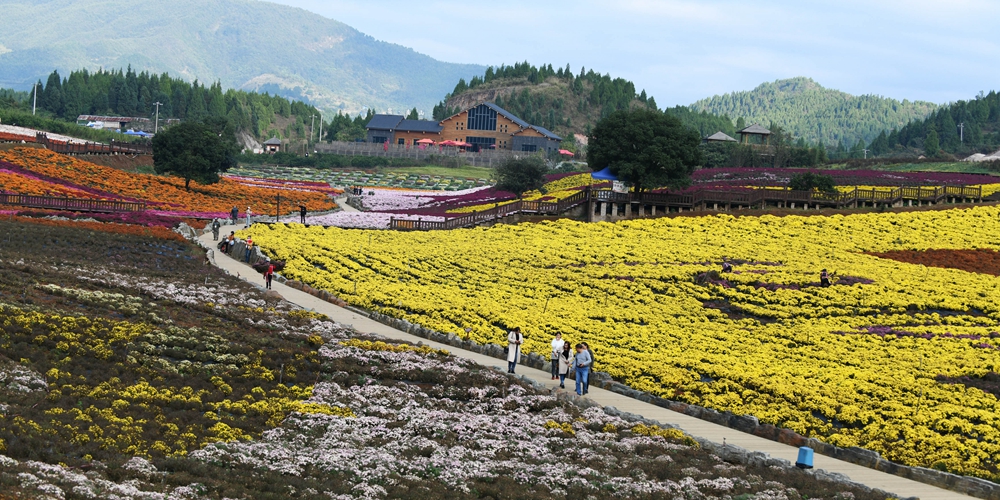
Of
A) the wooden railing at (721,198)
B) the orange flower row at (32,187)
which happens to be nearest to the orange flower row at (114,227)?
the orange flower row at (32,187)

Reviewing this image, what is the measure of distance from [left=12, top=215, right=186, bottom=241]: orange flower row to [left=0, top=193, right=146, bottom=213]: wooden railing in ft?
19.2

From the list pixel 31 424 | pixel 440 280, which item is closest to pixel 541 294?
pixel 440 280

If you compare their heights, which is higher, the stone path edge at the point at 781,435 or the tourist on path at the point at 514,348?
the tourist on path at the point at 514,348

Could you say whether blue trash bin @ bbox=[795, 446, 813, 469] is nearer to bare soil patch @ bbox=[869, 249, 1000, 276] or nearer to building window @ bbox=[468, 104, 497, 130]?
bare soil patch @ bbox=[869, 249, 1000, 276]

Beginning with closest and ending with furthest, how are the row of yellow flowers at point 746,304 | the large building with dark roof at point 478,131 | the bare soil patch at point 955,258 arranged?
the row of yellow flowers at point 746,304, the bare soil patch at point 955,258, the large building with dark roof at point 478,131

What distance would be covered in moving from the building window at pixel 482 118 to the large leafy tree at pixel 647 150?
105 metres

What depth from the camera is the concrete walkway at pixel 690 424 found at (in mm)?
26141

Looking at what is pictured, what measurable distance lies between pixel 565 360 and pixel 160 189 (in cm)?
6844

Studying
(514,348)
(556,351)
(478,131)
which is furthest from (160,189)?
(478,131)

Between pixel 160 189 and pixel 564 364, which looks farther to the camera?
pixel 160 189

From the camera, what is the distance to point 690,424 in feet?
103

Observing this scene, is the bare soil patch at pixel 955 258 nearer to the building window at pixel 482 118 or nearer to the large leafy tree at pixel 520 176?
the large leafy tree at pixel 520 176

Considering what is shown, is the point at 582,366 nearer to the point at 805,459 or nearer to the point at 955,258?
the point at 805,459

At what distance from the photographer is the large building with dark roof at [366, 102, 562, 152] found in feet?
619
